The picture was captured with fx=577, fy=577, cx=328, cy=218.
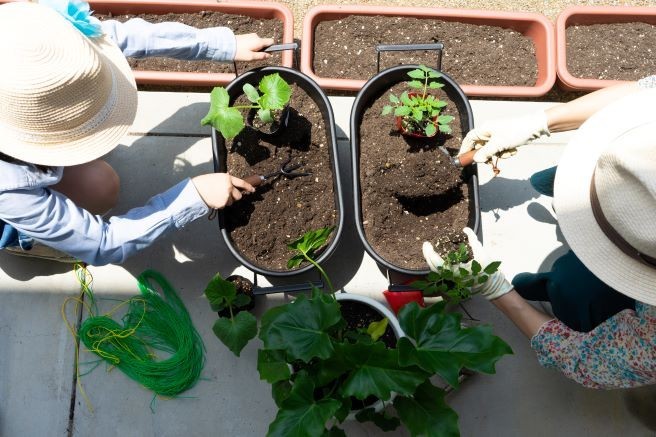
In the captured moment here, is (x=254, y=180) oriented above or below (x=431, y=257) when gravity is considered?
above

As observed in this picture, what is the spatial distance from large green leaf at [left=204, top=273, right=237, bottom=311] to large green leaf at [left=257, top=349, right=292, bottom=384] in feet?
1.01

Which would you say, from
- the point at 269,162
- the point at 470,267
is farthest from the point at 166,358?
the point at 470,267

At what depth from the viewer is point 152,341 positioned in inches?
79.2

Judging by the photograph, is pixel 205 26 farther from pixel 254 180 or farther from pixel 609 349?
pixel 609 349

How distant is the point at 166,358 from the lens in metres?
2.00

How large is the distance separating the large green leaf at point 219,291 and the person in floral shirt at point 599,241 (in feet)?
1.95

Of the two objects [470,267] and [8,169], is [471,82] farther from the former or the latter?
[8,169]

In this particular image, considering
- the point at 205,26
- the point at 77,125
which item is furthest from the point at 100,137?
the point at 205,26

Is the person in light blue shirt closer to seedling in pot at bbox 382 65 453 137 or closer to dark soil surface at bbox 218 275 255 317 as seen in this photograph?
dark soil surface at bbox 218 275 255 317

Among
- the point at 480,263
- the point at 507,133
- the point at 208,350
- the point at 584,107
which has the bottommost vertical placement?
the point at 208,350

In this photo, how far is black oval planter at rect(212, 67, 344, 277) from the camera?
1.75 metres

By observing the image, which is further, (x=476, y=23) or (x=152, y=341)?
(x=476, y=23)

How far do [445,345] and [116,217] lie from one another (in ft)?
3.32

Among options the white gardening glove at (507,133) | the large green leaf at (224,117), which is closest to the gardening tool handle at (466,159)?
the white gardening glove at (507,133)
